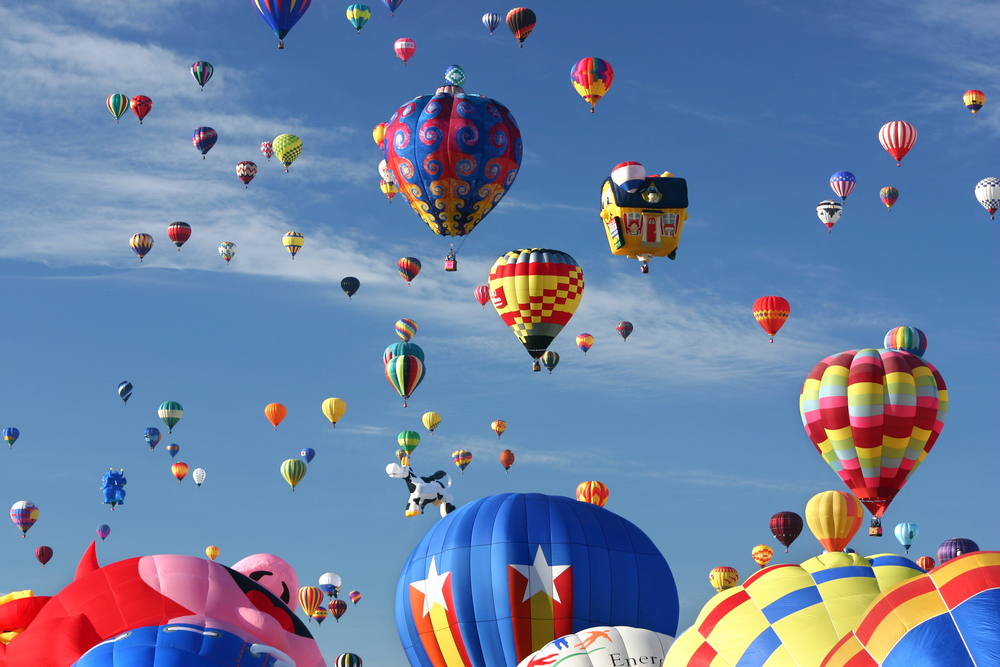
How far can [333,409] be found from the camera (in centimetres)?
4475

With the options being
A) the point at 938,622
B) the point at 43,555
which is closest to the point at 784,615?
the point at 938,622

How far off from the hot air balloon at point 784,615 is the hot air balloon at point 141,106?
128 ft

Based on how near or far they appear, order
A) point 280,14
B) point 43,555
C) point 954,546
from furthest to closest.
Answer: point 43,555, point 954,546, point 280,14

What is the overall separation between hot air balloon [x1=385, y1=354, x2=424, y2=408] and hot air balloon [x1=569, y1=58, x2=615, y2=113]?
896cm

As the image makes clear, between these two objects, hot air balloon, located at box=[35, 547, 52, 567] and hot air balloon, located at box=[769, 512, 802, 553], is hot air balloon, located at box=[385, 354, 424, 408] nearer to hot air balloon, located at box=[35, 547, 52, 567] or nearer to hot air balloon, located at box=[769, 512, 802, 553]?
hot air balloon, located at box=[769, 512, 802, 553]

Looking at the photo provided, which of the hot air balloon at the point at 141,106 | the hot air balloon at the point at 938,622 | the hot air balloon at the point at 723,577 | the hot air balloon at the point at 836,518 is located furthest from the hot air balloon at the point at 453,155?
the hot air balloon at the point at 938,622

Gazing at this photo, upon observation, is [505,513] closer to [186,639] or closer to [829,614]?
[829,614]

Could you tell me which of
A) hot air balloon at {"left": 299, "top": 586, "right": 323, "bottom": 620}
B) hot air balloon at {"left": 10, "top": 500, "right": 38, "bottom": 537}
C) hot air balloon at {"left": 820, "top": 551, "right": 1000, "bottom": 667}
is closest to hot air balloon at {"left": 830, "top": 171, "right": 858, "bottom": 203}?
hot air balloon at {"left": 299, "top": 586, "right": 323, "bottom": 620}

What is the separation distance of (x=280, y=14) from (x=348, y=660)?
54.6 feet

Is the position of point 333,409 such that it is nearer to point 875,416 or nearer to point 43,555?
point 43,555

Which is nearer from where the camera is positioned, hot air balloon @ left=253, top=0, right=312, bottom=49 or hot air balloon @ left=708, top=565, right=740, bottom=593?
hot air balloon @ left=253, top=0, right=312, bottom=49

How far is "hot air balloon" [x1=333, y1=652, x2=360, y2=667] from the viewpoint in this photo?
34.8m

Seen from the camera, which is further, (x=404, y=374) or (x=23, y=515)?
(x=23, y=515)

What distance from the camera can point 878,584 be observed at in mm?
11180
